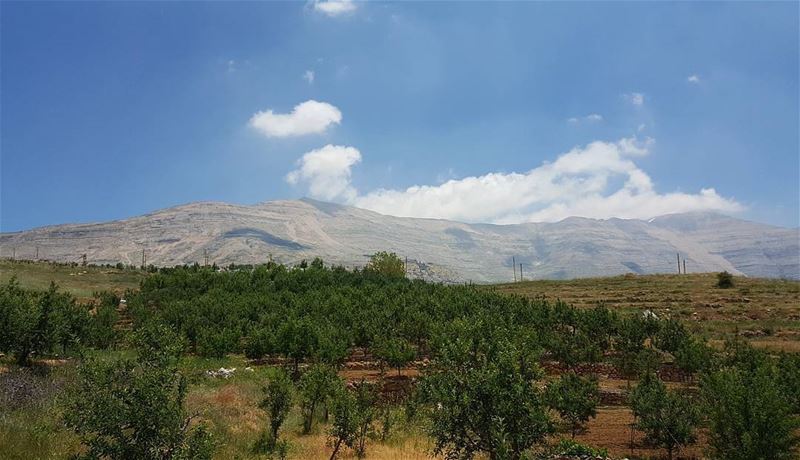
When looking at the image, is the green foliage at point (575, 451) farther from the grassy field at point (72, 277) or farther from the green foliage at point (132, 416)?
the grassy field at point (72, 277)

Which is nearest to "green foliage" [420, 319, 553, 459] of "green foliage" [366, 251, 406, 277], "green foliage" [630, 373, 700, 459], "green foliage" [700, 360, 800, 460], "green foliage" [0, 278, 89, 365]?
"green foliage" [700, 360, 800, 460]

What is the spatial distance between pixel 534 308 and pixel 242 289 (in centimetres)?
4626

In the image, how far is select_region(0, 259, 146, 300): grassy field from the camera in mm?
76188

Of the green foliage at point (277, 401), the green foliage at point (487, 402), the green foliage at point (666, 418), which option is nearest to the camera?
the green foliage at point (487, 402)

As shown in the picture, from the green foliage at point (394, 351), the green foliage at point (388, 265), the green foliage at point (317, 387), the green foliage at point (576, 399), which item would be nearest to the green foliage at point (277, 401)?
the green foliage at point (317, 387)

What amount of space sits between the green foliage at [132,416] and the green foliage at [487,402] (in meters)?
5.74

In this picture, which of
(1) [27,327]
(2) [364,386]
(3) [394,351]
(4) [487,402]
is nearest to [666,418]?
(4) [487,402]

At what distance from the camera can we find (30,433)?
47.9 ft

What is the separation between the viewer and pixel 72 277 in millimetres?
86000

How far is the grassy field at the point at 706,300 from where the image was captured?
193 feet

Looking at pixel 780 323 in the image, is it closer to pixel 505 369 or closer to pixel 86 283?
pixel 505 369

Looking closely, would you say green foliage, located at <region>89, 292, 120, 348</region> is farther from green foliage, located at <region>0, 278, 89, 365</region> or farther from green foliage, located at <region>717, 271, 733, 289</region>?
green foliage, located at <region>717, 271, 733, 289</region>

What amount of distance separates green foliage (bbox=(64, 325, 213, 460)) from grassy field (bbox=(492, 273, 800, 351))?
178ft

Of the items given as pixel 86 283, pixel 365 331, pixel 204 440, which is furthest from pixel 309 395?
pixel 86 283
